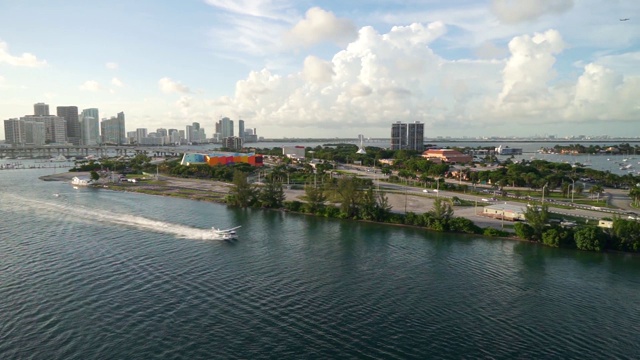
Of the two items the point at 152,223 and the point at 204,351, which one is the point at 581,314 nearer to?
the point at 204,351

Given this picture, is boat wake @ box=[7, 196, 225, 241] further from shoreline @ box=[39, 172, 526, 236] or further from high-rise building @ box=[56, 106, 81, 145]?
high-rise building @ box=[56, 106, 81, 145]

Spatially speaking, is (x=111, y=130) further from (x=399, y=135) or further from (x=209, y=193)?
(x=209, y=193)

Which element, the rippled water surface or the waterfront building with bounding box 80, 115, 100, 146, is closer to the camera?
the rippled water surface

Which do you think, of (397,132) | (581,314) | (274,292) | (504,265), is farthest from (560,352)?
(397,132)

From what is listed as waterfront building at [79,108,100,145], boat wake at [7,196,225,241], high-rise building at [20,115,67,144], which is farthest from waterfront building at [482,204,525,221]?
waterfront building at [79,108,100,145]

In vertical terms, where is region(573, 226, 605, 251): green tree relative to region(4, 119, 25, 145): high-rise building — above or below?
below
